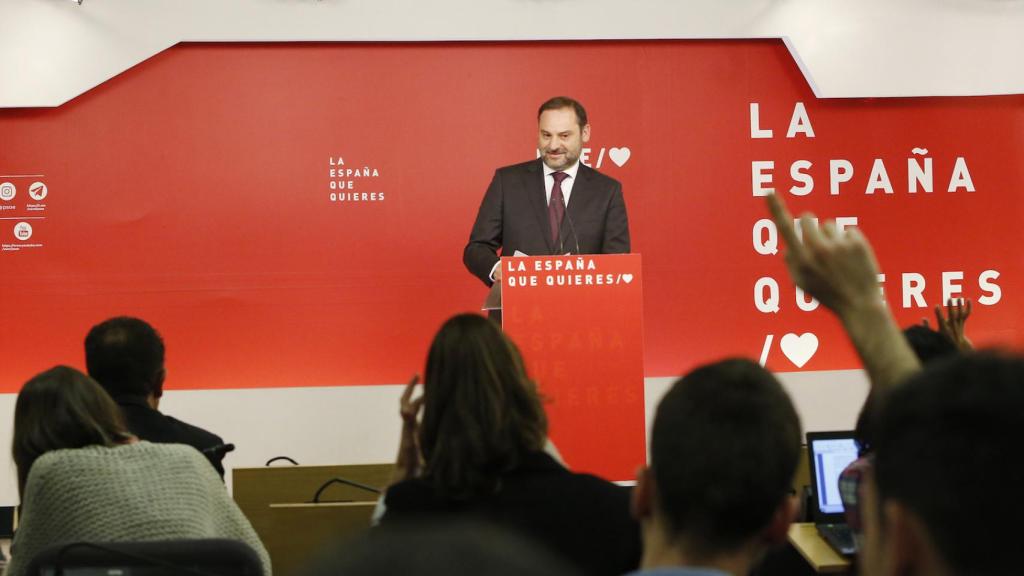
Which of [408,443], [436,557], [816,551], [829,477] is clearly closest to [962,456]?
[436,557]

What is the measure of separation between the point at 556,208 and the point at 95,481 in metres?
3.21

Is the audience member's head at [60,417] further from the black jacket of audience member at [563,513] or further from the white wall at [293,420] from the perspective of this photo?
the white wall at [293,420]

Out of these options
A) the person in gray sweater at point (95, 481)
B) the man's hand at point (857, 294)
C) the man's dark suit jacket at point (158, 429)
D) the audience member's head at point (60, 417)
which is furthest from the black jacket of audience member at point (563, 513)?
the man's dark suit jacket at point (158, 429)

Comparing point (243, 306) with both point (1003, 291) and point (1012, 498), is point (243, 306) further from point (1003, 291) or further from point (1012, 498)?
point (1012, 498)

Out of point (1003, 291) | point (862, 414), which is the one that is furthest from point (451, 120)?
point (862, 414)

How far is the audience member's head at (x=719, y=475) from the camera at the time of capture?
1.26 meters

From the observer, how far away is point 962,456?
0.77 m

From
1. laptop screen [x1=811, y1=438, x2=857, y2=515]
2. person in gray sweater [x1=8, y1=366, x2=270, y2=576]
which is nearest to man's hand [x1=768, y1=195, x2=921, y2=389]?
person in gray sweater [x1=8, y1=366, x2=270, y2=576]

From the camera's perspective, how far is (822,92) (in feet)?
20.5

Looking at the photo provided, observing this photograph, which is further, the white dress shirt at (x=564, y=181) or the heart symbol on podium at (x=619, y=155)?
the heart symbol on podium at (x=619, y=155)

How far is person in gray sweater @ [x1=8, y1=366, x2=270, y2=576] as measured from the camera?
2420 millimetres

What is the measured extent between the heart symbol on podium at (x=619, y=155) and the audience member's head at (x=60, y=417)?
13.2 ft

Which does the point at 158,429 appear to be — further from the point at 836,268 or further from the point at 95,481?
the point at 836,268

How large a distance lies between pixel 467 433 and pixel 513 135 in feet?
14.0
